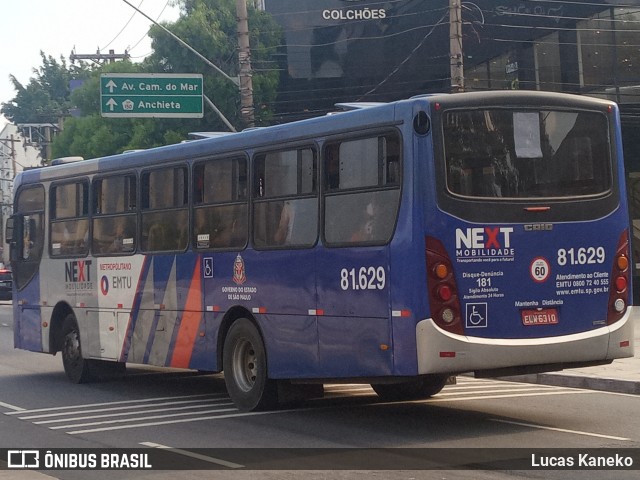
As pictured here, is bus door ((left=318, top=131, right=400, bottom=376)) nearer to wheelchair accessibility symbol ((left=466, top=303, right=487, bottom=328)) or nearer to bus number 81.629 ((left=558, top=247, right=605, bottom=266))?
wheelchair accessibility symbol ((left=466, top=303, right=487, bottom=328))

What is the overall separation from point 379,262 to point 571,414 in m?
2.93

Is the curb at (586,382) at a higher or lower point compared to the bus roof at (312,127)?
lower

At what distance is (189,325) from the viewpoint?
14.4m

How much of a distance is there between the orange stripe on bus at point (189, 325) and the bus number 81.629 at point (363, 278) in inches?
119

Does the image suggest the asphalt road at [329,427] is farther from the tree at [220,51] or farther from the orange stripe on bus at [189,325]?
the tree at [220,51]

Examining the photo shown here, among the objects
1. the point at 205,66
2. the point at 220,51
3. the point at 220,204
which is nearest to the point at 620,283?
the point at 220,204

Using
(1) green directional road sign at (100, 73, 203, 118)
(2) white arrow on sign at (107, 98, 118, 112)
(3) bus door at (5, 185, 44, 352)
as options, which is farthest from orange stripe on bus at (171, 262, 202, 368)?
(2) white arrow on sign at (107, 98, 118, 112)

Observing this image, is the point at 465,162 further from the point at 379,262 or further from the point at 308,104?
the point at 308,104

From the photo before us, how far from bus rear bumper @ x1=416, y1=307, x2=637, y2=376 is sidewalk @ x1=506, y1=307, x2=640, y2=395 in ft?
9.41

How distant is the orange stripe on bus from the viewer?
14234 millimetres

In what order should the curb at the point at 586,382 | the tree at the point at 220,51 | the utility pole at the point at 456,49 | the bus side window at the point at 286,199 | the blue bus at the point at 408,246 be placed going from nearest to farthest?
the blue bus at the point at 408,246, the bus side window at the point at 286,199, the curb at the point at 586,382, the utility pole at the point at 456,49, the tree at the point at 220,51

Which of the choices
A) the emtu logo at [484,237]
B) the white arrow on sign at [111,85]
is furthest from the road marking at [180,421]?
the white arrow on sign at [111,85]

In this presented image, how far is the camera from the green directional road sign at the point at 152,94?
29156 mm

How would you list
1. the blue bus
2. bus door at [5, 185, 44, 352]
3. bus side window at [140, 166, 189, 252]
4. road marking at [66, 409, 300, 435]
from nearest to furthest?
1. the blue bus
2. road marking at [66, 409, 300, 435]
3. bus side window at [140, 166, 189, 252]
4. bus door at [5, 185, 44, 352]
